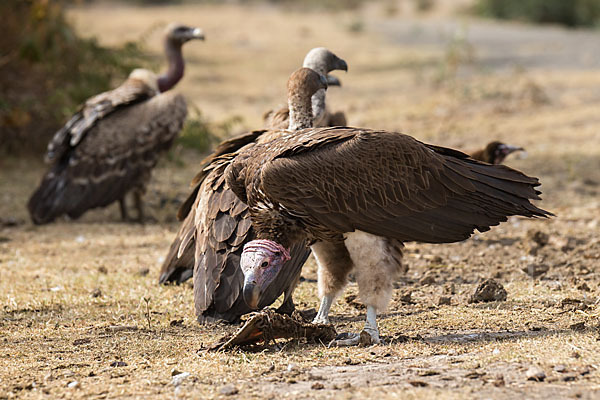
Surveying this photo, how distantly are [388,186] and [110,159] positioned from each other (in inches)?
192

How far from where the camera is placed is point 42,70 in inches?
464

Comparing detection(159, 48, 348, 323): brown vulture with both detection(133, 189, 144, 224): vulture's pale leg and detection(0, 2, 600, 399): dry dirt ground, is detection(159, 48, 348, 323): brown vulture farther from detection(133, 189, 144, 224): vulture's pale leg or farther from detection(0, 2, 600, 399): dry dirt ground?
detection(133, 189, 144, 224): vulture's pale leg

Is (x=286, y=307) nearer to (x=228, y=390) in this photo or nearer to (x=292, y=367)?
(x=292, y=367)

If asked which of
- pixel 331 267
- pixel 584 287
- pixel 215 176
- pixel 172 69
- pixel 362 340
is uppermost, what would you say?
pixel 172 69

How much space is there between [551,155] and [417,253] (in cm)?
430

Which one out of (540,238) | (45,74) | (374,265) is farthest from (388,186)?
(45,74)

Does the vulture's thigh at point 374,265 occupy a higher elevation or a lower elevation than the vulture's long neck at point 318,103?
lower

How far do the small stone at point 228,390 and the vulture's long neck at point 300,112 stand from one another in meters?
2.13

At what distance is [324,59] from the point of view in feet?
20.7

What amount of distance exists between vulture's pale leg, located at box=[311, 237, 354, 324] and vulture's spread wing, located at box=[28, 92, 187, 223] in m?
4.21

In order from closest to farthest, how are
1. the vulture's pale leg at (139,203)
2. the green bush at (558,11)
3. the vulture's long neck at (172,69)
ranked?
1. the vulture's pale leg at (139,203)
2. the vulture's long neck at (172,69)
3. the green bush at (558,11)

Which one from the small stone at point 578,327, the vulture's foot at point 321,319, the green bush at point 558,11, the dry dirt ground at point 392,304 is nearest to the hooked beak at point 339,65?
the dry dirt ground at point 392,304

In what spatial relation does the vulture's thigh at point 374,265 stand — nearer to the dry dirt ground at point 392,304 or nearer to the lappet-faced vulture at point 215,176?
the dry dirt ground at point 392,304

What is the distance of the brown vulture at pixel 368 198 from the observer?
14.4 feet
